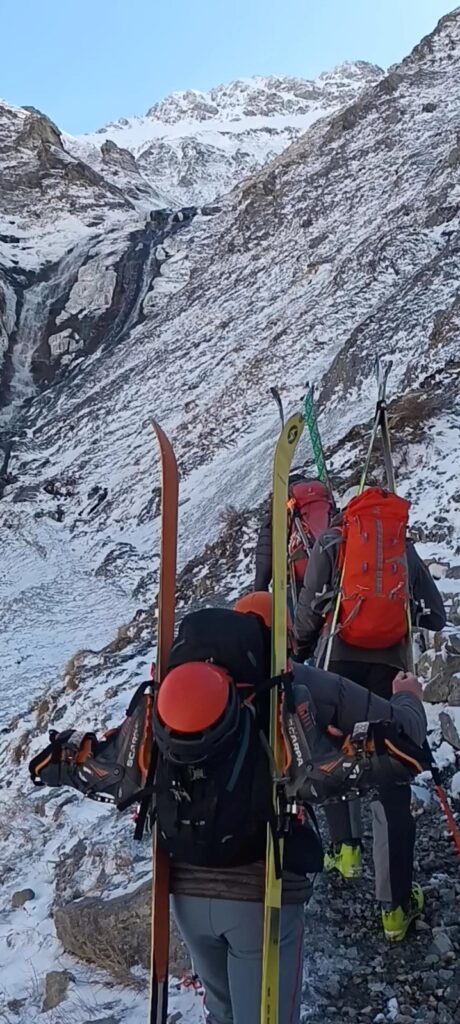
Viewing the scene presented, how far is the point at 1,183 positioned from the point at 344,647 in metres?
58.8

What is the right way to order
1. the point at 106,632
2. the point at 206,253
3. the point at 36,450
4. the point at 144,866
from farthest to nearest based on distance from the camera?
the point at 206,253, the point at 36,450, the point at 106,632, the point at 144,866

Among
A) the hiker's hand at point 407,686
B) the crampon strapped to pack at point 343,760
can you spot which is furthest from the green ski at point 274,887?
the hiker's hand at point 407,686

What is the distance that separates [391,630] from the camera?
401cm

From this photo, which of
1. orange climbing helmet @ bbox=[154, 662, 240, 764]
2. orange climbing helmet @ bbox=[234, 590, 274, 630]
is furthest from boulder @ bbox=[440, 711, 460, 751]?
orange climbing helmet @ bbox=[154, 662, 240, 764]

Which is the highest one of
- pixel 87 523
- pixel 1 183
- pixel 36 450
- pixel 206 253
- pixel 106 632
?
pixel 1 183

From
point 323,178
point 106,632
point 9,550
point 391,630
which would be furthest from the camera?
point 323,178

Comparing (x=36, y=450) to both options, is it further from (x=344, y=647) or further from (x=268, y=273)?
(x=344, y=647)

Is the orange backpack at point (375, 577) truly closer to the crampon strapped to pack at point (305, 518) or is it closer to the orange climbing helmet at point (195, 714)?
the crampon strapped to pack at point (305, 518)

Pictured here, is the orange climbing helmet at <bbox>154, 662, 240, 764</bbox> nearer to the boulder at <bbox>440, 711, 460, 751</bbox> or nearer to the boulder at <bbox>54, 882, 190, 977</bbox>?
the boulder at <bbox>54, 882, 190, 977</bbox>

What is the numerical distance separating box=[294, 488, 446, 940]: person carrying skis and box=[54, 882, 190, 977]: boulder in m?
1.30

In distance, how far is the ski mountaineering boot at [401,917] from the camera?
12.9 ft

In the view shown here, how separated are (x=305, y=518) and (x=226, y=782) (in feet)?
9.28

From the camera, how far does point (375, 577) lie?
399 cm

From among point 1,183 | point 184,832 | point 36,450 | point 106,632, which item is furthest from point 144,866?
point 1,183
